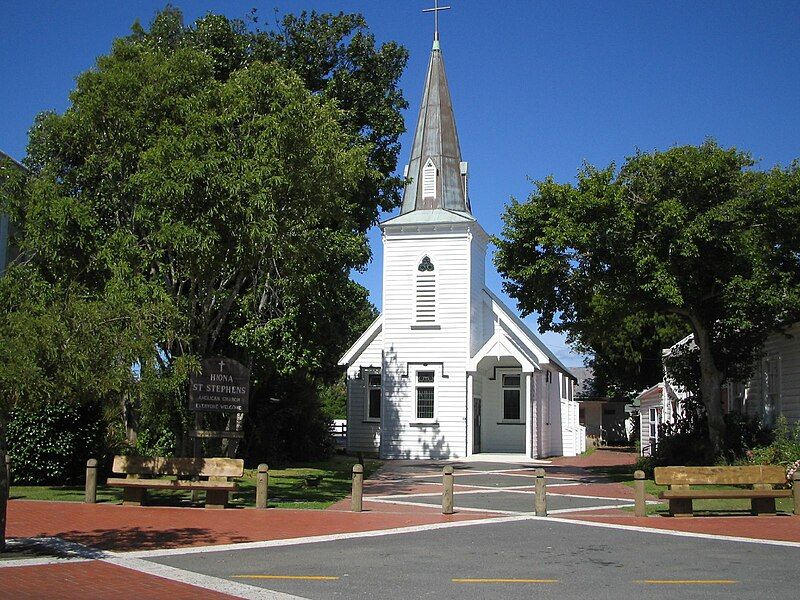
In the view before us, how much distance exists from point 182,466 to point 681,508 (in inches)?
370

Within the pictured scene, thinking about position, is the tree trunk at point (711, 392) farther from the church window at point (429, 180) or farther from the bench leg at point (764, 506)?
the church window at point (429, 180)

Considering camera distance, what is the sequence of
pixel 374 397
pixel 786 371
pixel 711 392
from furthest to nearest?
pixel 374 397
pixel 786 371
pixel 711 392

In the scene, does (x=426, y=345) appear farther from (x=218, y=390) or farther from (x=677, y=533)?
(x=677, y=533)

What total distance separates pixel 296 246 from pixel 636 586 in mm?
11781

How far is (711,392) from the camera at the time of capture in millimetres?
23219

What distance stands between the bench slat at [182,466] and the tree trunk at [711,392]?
13.0 m

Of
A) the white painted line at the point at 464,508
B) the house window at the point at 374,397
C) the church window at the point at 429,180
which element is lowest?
the white painted line at the point at 464,508

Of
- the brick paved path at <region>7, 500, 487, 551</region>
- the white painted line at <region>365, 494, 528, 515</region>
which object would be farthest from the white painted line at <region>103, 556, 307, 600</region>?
the white painted line at <region>365, 494, 528, 515</region>

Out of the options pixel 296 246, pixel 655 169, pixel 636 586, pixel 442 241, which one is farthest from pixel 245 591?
pixel 442 241

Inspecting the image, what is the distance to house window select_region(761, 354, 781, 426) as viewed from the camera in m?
24.3

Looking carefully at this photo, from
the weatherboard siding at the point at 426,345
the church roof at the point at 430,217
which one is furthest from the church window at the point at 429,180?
the weatherboard siding at the point at 426,345

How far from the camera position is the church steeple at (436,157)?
3450 cm

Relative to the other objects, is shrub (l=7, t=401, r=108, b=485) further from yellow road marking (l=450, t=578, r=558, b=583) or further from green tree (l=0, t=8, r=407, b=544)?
yellow road marking (l=450, t=578, r=558, b=583)

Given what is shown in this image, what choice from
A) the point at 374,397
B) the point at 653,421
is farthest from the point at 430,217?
the point at 653,421
